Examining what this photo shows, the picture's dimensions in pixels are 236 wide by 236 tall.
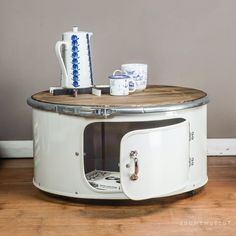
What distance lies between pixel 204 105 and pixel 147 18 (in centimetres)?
62

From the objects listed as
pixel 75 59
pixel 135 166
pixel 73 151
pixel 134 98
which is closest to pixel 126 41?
pixel 75 59

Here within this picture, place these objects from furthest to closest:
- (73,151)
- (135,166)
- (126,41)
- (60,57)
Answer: (126,41) → (60,57) → (73,151) → (135,166)

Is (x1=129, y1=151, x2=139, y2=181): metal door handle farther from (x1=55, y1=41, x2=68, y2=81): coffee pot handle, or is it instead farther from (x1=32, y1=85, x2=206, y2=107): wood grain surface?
(x1=55, y1=41, x2=68, y2=81): coffee pot handle

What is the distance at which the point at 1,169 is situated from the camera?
7.68 feet

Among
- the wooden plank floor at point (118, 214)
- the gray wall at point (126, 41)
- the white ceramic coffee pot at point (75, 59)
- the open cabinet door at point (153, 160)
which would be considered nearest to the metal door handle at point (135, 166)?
the open cabinet door at point (153, 160)

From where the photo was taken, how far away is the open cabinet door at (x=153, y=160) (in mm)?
1710

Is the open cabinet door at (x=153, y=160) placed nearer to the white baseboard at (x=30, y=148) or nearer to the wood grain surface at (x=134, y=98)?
the wood grain surface at (x=134, y=98)

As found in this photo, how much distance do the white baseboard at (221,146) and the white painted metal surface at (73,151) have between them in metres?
0.54

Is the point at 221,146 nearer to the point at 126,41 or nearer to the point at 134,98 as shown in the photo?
the point at 126,41

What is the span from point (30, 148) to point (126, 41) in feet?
2.06

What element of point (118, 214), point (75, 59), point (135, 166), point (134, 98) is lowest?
point (118, 214)

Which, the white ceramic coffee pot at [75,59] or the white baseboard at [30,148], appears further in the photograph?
the white baseboard at [30,148]

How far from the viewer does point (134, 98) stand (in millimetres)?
1902

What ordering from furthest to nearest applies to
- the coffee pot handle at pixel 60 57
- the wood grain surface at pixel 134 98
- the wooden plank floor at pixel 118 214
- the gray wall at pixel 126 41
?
the gray wall at pixel 126 41 → the coffee pot handle at pixel 60 57 → the wood grain surface at pixel 134 98 → the wooden plank floor at pixel 118 214
